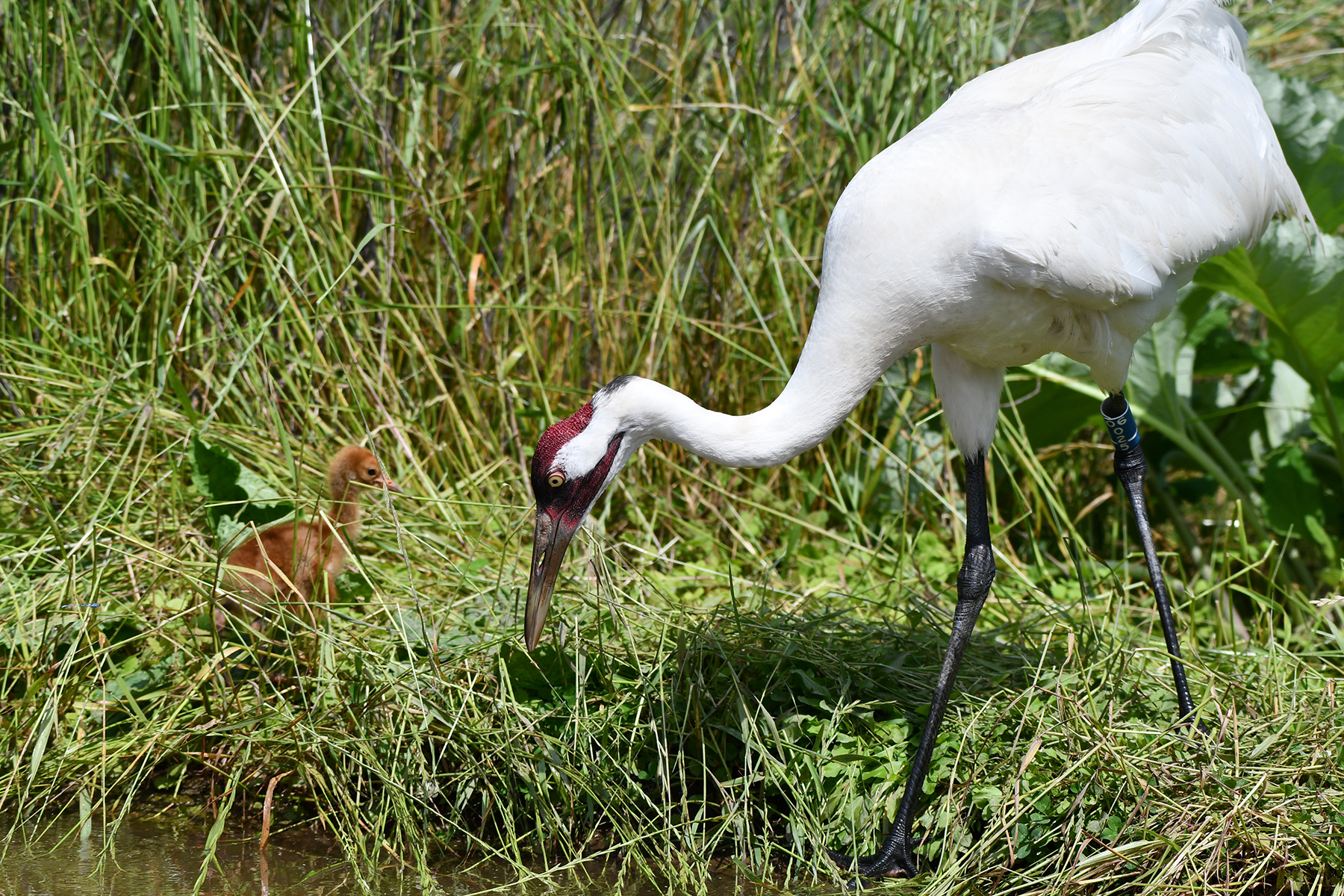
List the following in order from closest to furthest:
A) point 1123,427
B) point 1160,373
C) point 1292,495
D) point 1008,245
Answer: point 1008,245 → point 1123,427 → point 1160,373 → point 1292,495

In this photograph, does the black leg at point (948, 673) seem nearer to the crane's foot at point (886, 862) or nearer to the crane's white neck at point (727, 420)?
the crane's foot at point (886, 862)

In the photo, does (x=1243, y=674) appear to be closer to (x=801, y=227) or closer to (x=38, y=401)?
(x=801, y=227)

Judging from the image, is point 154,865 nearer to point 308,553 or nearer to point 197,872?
point 197,872

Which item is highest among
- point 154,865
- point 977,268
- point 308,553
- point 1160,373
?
point 977,268

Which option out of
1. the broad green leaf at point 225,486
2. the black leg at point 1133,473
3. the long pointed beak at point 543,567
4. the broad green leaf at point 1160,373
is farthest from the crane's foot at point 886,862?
the broad green leaf at point 1160,373

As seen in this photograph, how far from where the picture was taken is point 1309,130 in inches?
169

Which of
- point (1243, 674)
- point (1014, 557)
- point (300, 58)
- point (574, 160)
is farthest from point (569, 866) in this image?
point (300, 58)

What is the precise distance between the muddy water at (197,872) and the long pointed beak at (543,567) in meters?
0.56

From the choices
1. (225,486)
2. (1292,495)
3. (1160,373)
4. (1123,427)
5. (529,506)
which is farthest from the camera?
(1292,495)

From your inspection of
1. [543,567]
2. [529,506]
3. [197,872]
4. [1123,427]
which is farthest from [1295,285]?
[197,872]

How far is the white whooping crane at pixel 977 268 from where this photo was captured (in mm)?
2949

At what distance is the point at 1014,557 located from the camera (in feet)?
14.8

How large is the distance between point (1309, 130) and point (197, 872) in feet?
13.3

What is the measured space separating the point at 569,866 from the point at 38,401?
7.70ft
